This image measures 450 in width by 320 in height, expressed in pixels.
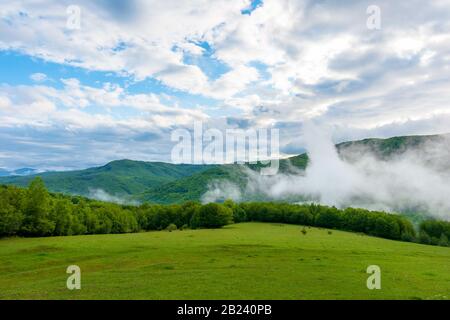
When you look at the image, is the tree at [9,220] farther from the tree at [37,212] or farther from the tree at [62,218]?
the tree at [62,218]

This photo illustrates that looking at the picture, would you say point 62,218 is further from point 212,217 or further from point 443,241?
point 443,241

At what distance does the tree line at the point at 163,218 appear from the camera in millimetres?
91125

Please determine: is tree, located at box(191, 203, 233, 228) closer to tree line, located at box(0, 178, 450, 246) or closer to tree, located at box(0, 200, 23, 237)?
tree line, located at box(0, 178, 450, 246)

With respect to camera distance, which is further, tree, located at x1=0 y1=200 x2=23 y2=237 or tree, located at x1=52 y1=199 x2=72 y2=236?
tree, located at x1=52 y1=199 x2=72 y2=236

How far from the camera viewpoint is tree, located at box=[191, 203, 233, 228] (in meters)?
142

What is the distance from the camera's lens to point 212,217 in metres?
142

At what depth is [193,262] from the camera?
4766cm

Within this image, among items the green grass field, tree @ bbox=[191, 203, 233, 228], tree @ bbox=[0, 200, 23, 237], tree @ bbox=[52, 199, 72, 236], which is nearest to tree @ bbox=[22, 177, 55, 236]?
tree @ bbox=[0, 200, 23, 237]


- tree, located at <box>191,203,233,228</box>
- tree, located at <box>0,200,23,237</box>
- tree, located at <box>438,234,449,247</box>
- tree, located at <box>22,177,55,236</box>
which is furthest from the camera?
tree, located at <box>191,203,233,228</box>
